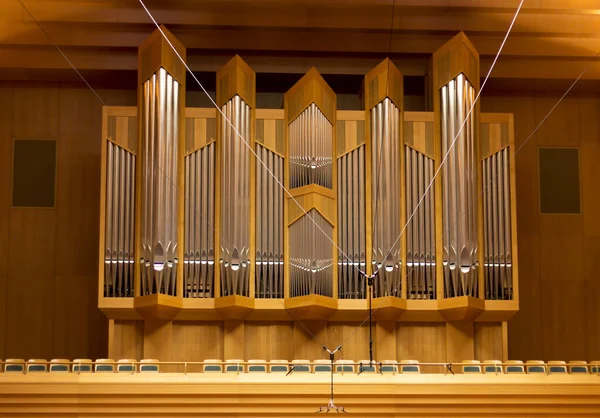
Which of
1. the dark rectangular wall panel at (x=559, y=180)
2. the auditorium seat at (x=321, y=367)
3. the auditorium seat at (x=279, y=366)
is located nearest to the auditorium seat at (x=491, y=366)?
the auditorium seat at (x=321, y=367)

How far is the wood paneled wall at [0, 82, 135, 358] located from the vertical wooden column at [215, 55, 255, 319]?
1932 mm

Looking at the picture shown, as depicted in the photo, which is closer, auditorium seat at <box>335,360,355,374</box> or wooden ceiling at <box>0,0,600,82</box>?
auditorium seat at <box>335,360,355,374</box>

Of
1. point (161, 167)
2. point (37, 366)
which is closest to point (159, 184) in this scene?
point (161, 167)

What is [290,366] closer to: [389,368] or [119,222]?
[389,368]

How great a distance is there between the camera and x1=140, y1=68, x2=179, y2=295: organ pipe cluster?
432 inches

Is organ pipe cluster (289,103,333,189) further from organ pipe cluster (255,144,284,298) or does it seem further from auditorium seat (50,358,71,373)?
auditorium seat (50,358,71,373)

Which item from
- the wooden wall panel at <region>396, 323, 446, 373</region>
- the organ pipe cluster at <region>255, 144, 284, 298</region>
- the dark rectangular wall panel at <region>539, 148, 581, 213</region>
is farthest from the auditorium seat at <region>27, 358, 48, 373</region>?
the dark rectangular wall panel at <region>539, 148, 581, 213</region>

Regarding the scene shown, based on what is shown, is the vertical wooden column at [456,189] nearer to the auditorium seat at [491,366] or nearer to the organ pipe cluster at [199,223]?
the auditorium seat at [491,366]

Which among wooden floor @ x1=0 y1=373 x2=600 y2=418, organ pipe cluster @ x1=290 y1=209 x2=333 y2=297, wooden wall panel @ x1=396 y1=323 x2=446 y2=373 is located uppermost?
organ pipe cluster @ x1=290 y1=209 x2=333 y2=297

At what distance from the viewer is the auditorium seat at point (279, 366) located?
10000mm

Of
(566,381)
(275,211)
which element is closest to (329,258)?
(275,211)

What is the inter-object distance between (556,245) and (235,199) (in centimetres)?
429

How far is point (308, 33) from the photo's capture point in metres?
12.1

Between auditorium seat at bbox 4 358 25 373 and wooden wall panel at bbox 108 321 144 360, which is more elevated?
wooden wall panel at bbox 108 321 144 360
